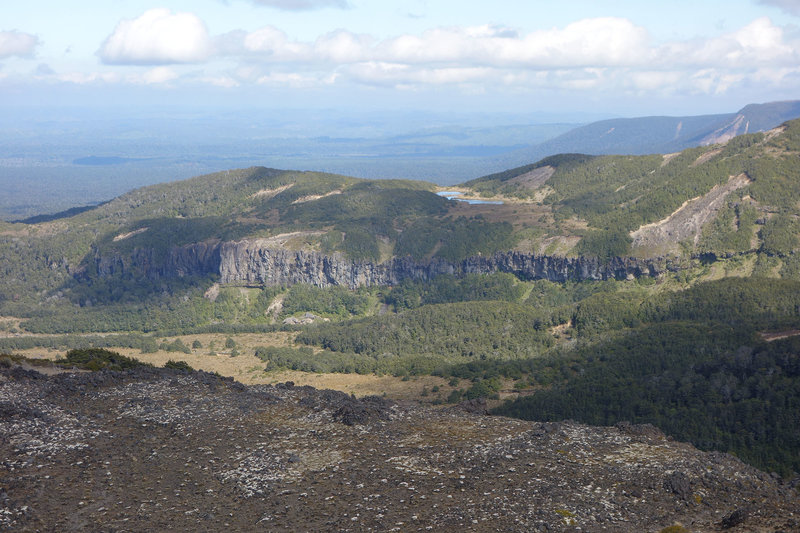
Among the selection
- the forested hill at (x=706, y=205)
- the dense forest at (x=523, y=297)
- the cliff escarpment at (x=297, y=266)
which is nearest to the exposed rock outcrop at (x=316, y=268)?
the cliff escarpment at (x=297, y=266)

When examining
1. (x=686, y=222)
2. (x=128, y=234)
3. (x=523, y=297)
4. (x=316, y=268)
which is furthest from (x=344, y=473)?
(x=128, y=234)

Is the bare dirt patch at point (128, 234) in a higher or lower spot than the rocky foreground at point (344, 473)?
higher

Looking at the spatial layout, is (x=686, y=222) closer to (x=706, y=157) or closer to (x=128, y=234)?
(x=706, y=157)

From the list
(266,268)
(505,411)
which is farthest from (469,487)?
(266,268)

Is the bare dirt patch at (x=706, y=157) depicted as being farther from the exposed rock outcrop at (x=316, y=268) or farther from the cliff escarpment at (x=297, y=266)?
the exposed rock outcrop at (x=316, y=268)

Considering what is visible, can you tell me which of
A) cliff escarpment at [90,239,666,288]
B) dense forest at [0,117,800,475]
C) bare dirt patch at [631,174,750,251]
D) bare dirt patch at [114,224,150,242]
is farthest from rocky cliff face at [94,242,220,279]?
bare dirt patch at [631,174,750,251]

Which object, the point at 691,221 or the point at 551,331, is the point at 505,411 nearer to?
the point at 551,331
